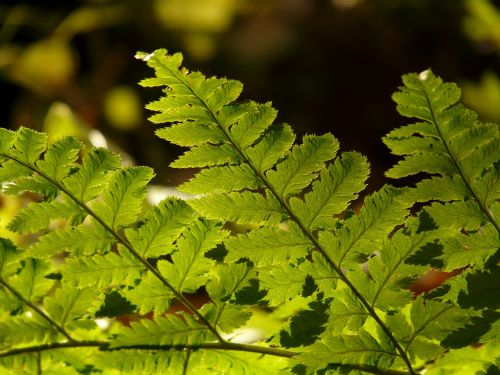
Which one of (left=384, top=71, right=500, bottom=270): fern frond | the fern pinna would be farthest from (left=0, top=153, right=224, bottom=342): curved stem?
(left=384, top=71, right=500, bottom=270): fern frond

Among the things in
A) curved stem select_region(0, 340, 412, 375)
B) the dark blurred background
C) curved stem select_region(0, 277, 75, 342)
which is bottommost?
curved stem select_region(0, 340, 412, 375)

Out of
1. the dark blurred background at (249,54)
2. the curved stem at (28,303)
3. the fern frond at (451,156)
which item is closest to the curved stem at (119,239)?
the curved stem at (28,303)

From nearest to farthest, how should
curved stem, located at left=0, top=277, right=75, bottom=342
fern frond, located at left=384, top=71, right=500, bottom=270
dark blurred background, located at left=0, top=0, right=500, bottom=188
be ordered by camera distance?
fern frond, located at left=384, top=71, right=500, bottom=270 < curved stem, located at left=0, top=277, right=75, bottom=342 < dark blurred background, located at left=0, top=0, right=500, bottom=188

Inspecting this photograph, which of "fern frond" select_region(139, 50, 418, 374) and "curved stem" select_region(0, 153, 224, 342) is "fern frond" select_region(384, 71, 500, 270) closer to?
"fern frond" select_region(139, 50, 418, 374)

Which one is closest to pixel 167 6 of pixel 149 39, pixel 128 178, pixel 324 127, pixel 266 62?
pixel 149 39

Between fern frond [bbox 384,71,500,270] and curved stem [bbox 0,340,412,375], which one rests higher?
fern frond [bbox 384,71,500,270]

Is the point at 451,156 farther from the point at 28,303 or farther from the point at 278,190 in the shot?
the point at 28,303

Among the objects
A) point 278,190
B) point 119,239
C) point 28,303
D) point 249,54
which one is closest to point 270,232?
point 278,190
